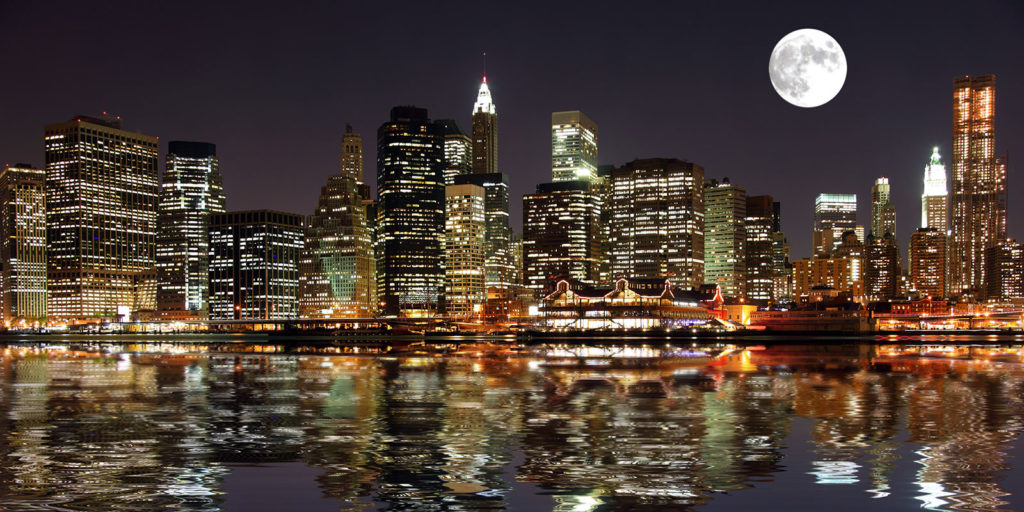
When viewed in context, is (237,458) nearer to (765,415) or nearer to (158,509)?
(158,509)

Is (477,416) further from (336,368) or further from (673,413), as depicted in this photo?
(336,368)

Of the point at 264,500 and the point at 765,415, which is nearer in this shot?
the point at 264,500

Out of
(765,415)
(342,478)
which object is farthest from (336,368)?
(342,478)

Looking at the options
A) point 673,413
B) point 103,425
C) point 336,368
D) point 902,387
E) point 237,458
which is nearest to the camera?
point 237,458

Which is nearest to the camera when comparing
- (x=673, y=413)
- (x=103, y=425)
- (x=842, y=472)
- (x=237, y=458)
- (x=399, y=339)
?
(x=842, y=472)

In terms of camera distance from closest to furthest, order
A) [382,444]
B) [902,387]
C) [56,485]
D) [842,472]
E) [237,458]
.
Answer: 1. [56,485]
2. [842,472]
3. [237,458]
4. [382,444]
5. [902,387]

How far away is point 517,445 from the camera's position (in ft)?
105

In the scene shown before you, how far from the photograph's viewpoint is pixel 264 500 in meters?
23.5

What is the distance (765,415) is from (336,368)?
161 feet

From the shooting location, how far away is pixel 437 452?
3053 cm

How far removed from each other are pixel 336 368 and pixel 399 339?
345ft

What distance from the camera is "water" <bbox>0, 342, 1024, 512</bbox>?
928 inches

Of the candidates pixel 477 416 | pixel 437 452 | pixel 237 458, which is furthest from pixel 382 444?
pixel 477 416

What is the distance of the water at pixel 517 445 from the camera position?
77.4 ft
